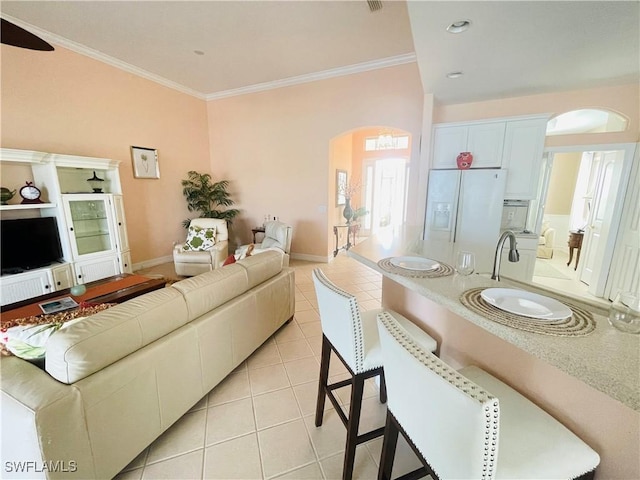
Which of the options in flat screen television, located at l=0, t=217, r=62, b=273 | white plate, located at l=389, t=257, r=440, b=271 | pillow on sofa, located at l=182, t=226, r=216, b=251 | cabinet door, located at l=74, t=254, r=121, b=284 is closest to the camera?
white plate, located at l=389, t=257, r=440, b=271

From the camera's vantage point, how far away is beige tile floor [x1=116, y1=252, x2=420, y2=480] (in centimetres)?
141

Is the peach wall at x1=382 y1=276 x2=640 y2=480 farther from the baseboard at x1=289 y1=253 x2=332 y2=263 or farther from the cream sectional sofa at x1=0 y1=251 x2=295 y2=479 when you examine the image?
the baseboard at x1=289 y1=253 x2=332 y2=263

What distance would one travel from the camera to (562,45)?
2105 mm

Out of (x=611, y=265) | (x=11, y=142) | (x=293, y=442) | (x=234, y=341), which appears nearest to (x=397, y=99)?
(x=611, y=265)

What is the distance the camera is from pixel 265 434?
1610mm

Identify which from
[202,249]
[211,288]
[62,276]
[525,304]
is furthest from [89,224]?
[525,304]

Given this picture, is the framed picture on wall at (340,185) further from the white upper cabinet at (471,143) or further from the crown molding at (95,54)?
the crown molding at (95,54)

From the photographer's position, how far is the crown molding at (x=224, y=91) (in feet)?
11.2

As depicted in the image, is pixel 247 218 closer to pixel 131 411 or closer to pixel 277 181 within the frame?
pixel 277 181

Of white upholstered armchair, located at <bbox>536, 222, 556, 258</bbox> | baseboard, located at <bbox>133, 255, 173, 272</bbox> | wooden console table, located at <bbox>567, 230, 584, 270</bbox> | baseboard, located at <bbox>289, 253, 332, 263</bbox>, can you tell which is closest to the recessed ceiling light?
baseboard, located at <bbox>289, 253, 332, 263</bbox>

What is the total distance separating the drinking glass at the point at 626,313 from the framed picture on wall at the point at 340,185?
5.06 metres

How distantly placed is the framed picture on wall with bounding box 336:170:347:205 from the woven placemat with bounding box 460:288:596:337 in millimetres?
4914

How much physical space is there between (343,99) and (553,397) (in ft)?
15.2

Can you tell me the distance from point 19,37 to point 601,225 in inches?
231
